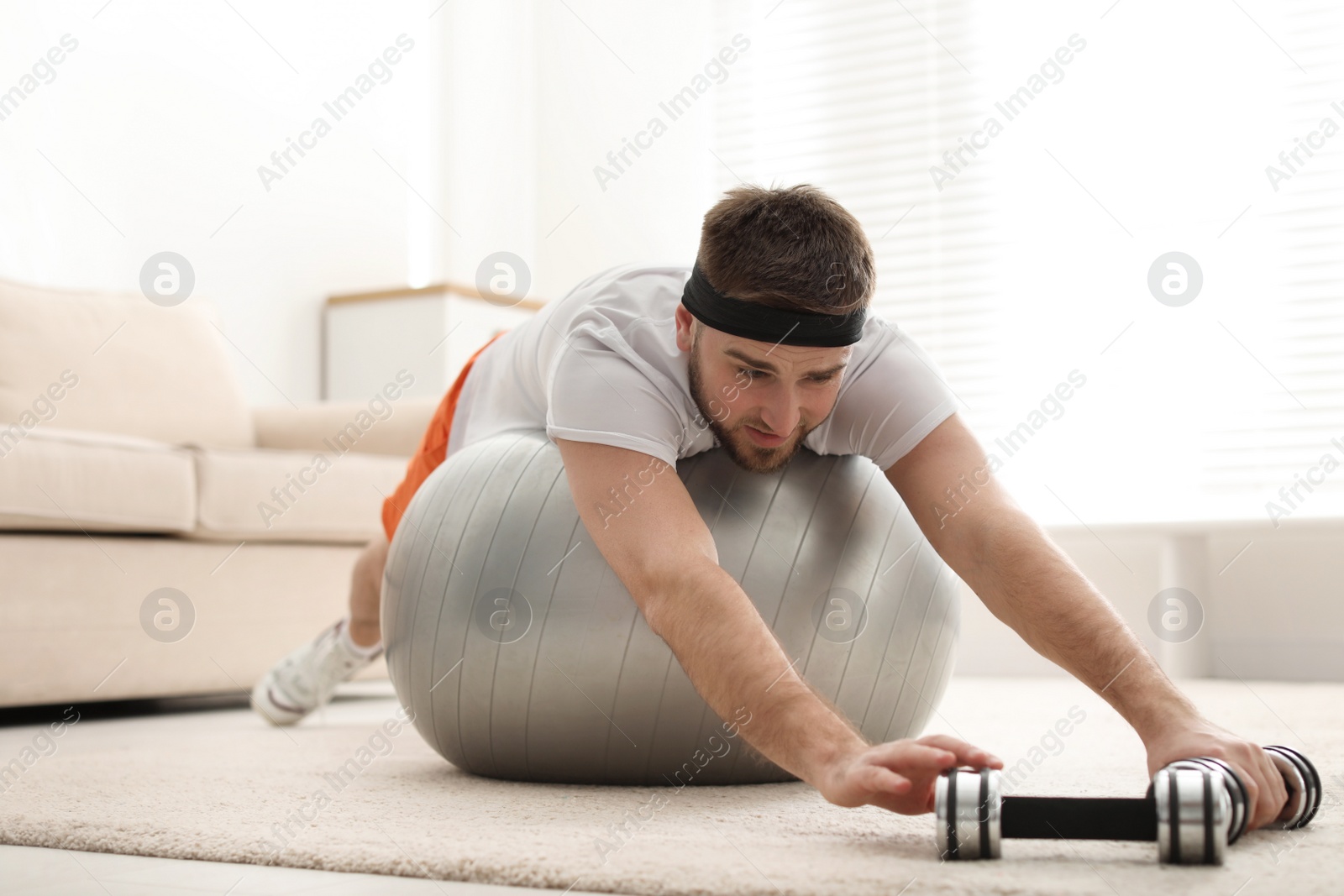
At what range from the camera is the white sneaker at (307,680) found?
7.52ft

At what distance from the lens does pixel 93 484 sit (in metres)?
2.34

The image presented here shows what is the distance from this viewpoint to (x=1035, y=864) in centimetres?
100

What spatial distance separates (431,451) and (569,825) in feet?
2.99

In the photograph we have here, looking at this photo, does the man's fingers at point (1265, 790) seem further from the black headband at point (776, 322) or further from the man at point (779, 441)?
the black headband at point (776, 322)

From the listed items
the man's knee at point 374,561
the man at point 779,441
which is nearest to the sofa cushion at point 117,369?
the man's knee at point 374,561

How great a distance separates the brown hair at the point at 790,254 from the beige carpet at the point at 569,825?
1.84 feet

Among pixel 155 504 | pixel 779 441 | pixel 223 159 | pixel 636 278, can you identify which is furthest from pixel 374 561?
pixel 223 159

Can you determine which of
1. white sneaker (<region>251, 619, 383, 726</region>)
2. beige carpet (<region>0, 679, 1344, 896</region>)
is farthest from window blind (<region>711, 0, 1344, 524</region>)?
white sneaker (<region>251, 619, 383, 726</region>)

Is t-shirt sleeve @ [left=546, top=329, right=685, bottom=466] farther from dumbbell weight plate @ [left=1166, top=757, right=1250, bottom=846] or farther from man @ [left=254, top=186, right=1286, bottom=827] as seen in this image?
dumbbell weight plate @ [left=1166, top=757, right=1250, bottom=846]

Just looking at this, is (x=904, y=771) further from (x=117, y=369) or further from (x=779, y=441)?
(x=117, y=369)

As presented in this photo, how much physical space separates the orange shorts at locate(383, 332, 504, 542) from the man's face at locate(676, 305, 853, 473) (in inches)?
24.1

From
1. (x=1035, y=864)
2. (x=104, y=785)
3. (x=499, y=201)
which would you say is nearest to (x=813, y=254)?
(x=1035, y=864)

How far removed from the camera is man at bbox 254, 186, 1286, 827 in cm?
115

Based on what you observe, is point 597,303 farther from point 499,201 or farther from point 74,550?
point 499,201
